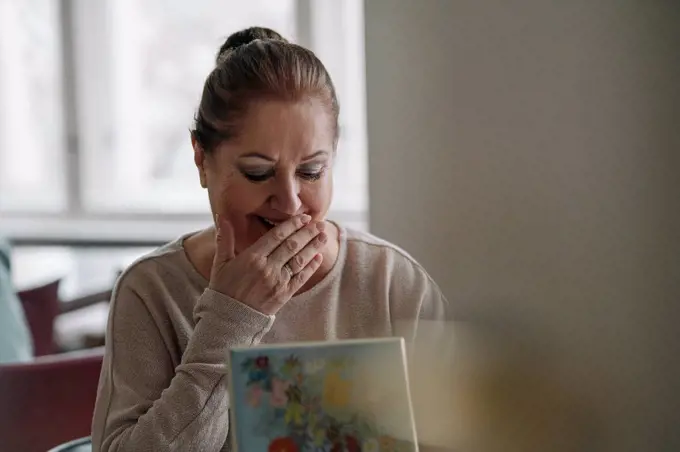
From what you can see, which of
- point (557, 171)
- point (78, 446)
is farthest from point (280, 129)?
point (557, 171)

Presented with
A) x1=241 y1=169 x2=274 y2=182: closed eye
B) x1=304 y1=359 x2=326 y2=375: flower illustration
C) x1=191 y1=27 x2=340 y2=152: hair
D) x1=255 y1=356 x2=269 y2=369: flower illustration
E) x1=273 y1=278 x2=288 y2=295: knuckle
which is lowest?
x1=304 y1=359 x2=326 y2=375: flower illustration

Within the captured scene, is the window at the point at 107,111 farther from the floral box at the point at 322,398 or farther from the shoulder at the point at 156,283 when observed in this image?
the floral box at the point at 322,398

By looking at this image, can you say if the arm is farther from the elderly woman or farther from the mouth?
the mouth

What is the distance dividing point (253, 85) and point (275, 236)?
0.64 ft

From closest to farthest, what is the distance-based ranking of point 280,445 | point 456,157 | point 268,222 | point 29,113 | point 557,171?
point 280,445
point 268,222
point 557,171
point 456,157
point 29,113

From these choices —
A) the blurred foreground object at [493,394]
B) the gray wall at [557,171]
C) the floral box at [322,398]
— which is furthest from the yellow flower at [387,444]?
the gray wall at [557,171]

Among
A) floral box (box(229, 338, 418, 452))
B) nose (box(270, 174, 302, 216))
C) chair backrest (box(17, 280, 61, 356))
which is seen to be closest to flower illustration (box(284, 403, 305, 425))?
floral box (box(229, 338, 418, 452))

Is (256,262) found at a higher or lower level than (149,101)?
lower

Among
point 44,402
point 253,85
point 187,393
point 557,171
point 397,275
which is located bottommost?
point 44,402

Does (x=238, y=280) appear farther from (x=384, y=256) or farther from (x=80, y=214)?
(x=80, y=214)

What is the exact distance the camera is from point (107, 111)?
3248 millimetres

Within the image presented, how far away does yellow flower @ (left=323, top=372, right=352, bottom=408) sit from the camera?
85cm

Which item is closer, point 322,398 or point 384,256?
point 322,398

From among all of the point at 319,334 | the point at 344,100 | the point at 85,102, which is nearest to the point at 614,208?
the point at 319,334
